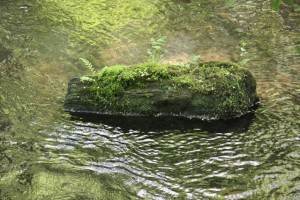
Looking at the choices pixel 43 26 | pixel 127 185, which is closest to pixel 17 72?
pixel 43 26

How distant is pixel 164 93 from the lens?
806 cm

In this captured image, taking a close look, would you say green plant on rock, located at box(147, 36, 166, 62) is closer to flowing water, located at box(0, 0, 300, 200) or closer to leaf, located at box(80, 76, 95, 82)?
flowing water, located at box(0, 0, 300, 200)

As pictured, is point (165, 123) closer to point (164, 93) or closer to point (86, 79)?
point (164, 93)

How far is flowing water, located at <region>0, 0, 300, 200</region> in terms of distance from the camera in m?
5.87

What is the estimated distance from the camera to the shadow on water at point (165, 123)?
24.9 feet

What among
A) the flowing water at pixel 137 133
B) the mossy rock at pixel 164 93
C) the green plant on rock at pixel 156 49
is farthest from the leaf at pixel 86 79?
the green plant on rock at pixel 156 49

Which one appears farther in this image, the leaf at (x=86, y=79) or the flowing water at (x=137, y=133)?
the leaf at (x=86, y=79)

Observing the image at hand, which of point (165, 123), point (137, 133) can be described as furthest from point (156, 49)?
point (137, 133)

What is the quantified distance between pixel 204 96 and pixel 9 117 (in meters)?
3.98

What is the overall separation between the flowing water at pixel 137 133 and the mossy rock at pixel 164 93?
25 centimetres

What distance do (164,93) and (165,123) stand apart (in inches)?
26.0

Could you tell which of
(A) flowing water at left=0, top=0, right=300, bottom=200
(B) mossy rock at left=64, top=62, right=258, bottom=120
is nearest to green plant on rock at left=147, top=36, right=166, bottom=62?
(A) flowing water at left=0, top=0, right=300, bottom=200

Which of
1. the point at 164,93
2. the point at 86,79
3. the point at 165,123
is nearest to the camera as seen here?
the point at 165,123

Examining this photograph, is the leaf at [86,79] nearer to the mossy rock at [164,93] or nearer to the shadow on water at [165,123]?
the mossy rock at [164,93]
